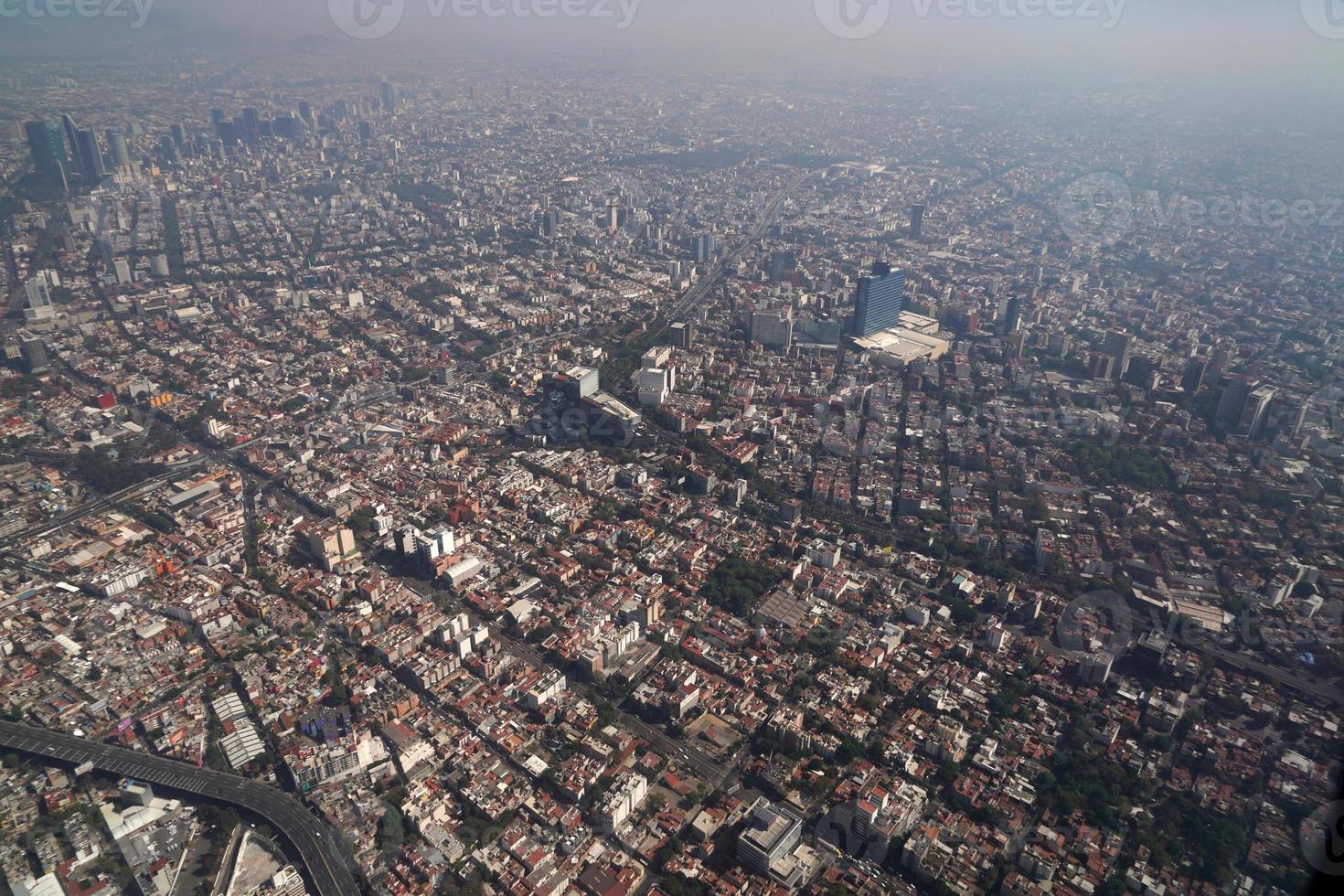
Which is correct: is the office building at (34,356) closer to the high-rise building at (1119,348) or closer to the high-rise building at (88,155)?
the high-rise building at (88,155)

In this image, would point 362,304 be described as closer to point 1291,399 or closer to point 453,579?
point 453,579

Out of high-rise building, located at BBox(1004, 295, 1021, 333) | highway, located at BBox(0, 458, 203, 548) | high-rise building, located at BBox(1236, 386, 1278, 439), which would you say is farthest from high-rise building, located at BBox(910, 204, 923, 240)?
highway, located at BBox(0, 458, 203, 548)

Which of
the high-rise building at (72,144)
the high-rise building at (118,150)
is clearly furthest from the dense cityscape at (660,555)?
the high-rise building at (118,150)

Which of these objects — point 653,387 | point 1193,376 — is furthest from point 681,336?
point 1193,376

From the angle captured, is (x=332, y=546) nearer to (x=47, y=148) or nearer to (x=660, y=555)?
(x=660, y=555)

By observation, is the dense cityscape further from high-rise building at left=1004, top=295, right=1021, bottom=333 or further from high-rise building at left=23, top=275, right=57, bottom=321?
high-rise building at left=1004, top=295, right=1021, bottom=333
